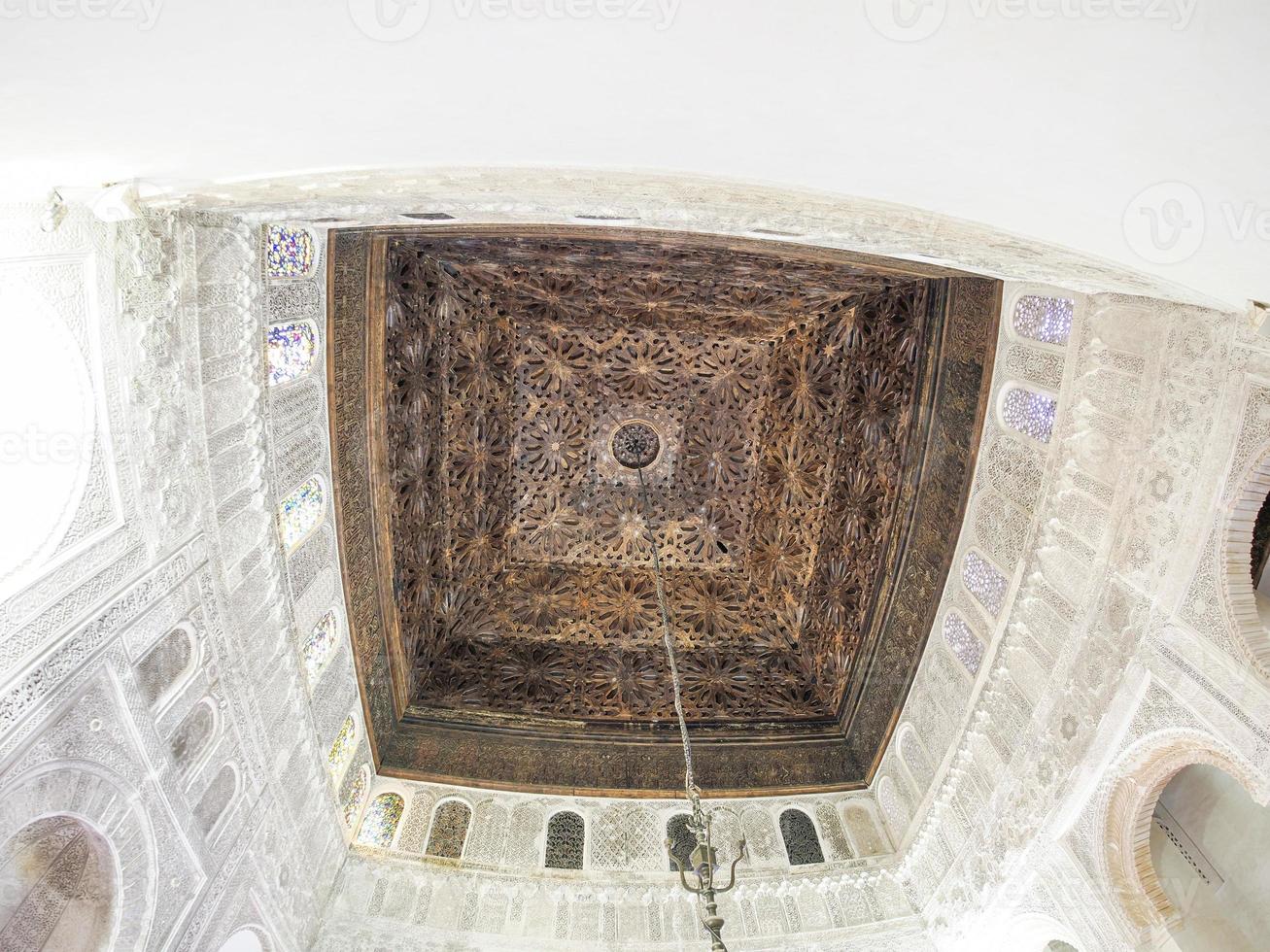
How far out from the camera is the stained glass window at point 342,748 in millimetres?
5660

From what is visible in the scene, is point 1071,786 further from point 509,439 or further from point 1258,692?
point 509,439

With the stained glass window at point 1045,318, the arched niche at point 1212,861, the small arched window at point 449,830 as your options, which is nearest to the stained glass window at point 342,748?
the small arched window at point 449,830

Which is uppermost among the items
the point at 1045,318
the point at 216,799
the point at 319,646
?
the point at 1045,318

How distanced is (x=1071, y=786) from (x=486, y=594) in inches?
220

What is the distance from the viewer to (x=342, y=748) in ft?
19.2

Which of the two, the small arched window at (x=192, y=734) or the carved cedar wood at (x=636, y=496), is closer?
the small arched window at (x=192, y=734)

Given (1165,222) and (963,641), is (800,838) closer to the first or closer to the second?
(963,641)

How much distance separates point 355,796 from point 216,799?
7.27ft

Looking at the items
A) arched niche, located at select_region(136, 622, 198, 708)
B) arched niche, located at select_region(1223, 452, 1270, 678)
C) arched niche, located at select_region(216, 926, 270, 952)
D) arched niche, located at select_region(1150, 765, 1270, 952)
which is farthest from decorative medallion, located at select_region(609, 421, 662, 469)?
arched niche, located at select_region(1150, 765, 1270, 952)

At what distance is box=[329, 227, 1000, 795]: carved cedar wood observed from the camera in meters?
5.67

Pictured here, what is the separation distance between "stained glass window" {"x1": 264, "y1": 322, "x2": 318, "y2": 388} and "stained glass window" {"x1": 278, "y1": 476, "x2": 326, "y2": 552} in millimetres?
890

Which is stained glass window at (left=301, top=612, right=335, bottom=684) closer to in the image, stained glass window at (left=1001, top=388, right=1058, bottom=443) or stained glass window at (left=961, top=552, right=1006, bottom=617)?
stained glass window at (left=961, top=552, right=1006, bottom=617)
